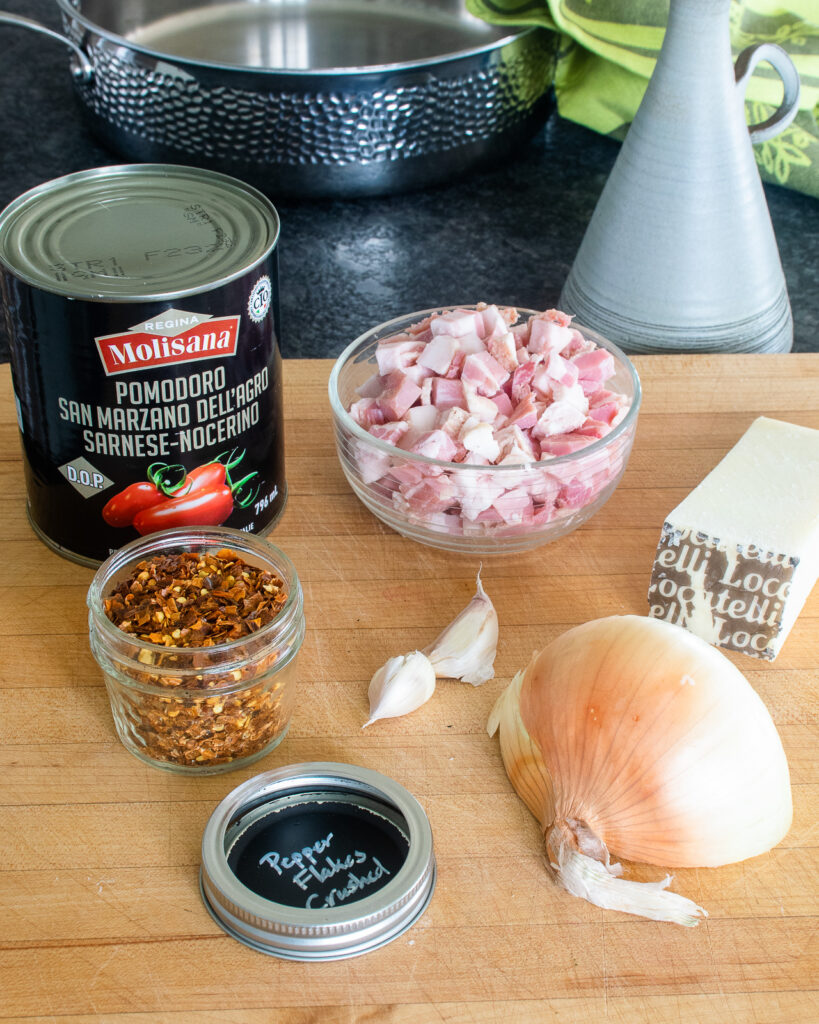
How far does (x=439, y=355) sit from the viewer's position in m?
1.14

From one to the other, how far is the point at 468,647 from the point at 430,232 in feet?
3.66

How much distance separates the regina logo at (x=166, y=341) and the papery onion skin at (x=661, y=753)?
0.40 meters

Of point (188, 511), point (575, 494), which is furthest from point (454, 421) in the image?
point (188, 511)

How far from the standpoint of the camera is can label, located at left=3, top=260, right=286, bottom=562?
94 cm

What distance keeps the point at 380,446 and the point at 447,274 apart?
33.6 inches

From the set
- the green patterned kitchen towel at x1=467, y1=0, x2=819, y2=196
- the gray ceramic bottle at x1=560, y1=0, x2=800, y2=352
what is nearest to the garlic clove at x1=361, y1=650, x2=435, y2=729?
the gray ceramic bottle at x1=560, y1=0, x2=800, y2=352

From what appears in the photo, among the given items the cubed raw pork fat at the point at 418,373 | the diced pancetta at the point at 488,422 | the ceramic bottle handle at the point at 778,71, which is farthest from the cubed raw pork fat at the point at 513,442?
the ceramic bottle handle at the point at 778,71

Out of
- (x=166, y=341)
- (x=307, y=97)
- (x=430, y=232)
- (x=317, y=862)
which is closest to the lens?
(x=317, y=862)

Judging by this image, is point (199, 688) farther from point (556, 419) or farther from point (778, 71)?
point (778, 71)

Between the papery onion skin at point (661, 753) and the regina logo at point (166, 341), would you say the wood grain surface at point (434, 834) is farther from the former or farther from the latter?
the regina logo at point (166, 341)

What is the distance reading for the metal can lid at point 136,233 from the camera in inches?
36.8

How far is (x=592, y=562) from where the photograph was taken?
1154mm

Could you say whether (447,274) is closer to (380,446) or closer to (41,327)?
(380,446)

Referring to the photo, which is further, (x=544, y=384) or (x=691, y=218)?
(x=691, y=218)
